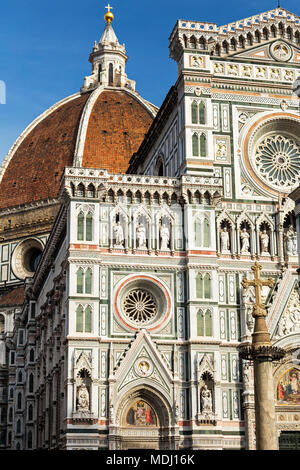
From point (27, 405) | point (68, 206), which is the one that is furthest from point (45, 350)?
point (68, 206)

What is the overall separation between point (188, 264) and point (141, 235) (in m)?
2.17

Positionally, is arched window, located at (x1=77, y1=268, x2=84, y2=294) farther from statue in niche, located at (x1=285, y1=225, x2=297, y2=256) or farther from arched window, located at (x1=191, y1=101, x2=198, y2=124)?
statue in niche, located at (x1=285, y1=225, x2=297, y2=256)

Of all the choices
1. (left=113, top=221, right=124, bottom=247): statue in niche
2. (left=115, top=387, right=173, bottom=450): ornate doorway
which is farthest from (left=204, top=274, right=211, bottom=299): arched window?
(left=115, top=387, right=173, bottom=450): ornate doorway

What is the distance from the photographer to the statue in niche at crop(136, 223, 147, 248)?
109 ft

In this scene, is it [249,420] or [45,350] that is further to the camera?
[45,350]

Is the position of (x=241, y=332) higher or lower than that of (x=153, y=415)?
higher

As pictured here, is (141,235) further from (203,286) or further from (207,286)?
(207,286)

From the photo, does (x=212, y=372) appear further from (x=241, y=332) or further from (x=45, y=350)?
(x=45, y=350)

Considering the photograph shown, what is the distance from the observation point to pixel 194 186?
33.9 meters

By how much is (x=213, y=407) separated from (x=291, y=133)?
12.7 meters

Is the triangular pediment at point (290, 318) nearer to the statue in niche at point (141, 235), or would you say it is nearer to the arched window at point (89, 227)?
the statue in niche at point (141, 235)

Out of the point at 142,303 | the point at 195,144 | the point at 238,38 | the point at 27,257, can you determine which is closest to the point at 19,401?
the point at 27,257
